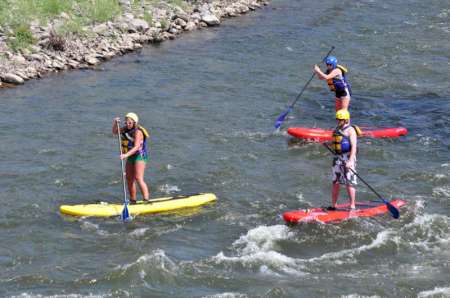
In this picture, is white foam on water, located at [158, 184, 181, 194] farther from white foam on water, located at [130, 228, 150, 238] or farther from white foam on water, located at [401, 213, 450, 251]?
white foam on water, located at [401, 213, 450, 251]

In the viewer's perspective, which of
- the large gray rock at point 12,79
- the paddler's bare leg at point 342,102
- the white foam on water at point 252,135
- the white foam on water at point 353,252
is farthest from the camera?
the large gray rock at point 12,79

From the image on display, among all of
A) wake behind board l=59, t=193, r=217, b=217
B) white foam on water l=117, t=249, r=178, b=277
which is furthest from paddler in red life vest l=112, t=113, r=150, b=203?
white foam on water l=117, t=249, r=178, b=277

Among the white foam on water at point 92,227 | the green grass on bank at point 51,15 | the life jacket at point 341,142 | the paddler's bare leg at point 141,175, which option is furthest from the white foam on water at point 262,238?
the green grass on bank at point 51,15

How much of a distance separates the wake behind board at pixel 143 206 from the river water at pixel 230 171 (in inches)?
5.7

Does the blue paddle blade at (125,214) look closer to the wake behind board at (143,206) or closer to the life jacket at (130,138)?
the wake behind board at (143,206)

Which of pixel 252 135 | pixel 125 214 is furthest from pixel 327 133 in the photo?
pixel 125 214

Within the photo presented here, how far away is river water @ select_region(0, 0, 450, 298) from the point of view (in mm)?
11281

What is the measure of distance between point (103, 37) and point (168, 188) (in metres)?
10.6

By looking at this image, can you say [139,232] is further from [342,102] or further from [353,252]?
[342,102]

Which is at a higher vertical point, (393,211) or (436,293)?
(393,211)

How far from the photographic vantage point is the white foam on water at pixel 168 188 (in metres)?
14.4

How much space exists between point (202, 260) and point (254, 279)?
93 cm

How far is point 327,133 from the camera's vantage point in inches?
662

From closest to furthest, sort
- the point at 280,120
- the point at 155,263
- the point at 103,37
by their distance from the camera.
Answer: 1. the point at 155,263
2. the point at 280,120
3. the point at 103,37
